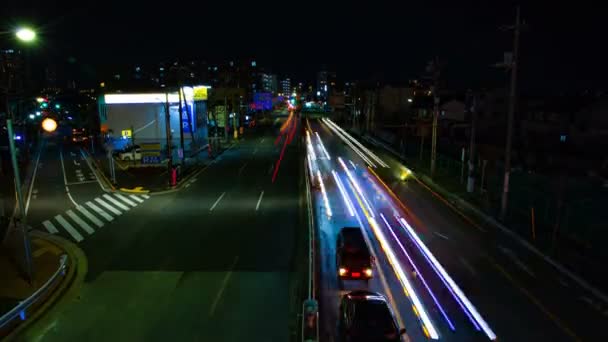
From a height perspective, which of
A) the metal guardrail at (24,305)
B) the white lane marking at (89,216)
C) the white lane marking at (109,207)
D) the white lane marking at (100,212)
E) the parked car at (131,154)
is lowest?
the white lane marking at (89,216)

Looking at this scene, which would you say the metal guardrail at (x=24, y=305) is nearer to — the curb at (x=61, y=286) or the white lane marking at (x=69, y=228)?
the curb at (x=61, y=286)

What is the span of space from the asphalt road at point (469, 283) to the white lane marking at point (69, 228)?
38.9ft

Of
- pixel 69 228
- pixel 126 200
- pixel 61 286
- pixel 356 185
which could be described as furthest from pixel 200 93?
pixel 61 286

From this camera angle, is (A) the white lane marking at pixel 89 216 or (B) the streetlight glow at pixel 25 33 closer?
(B) the streetlight glow at pixel 25 33

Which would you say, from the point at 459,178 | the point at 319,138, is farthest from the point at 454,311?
the point at 319,138

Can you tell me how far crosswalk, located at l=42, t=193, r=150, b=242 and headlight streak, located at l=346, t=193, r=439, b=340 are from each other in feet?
47.0

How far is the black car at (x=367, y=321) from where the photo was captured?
1038 cm

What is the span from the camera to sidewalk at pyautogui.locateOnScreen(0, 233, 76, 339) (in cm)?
1291

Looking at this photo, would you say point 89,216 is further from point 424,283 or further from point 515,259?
point 515,259

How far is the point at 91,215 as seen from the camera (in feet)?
81.2

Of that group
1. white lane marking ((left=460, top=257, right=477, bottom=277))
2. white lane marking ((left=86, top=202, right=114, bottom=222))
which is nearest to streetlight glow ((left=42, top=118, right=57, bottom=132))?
white lane marking ((left=86, top=202, right=114, bottom=222))

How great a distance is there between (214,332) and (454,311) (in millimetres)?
7310

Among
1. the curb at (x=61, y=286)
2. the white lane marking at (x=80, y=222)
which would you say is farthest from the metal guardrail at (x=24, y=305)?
the white lane marking at (x=80, y=222)

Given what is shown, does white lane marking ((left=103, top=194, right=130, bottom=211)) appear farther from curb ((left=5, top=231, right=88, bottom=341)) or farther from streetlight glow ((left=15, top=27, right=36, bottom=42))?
streetlight glow ((left=15, top=27, right=36, bottom=42))
